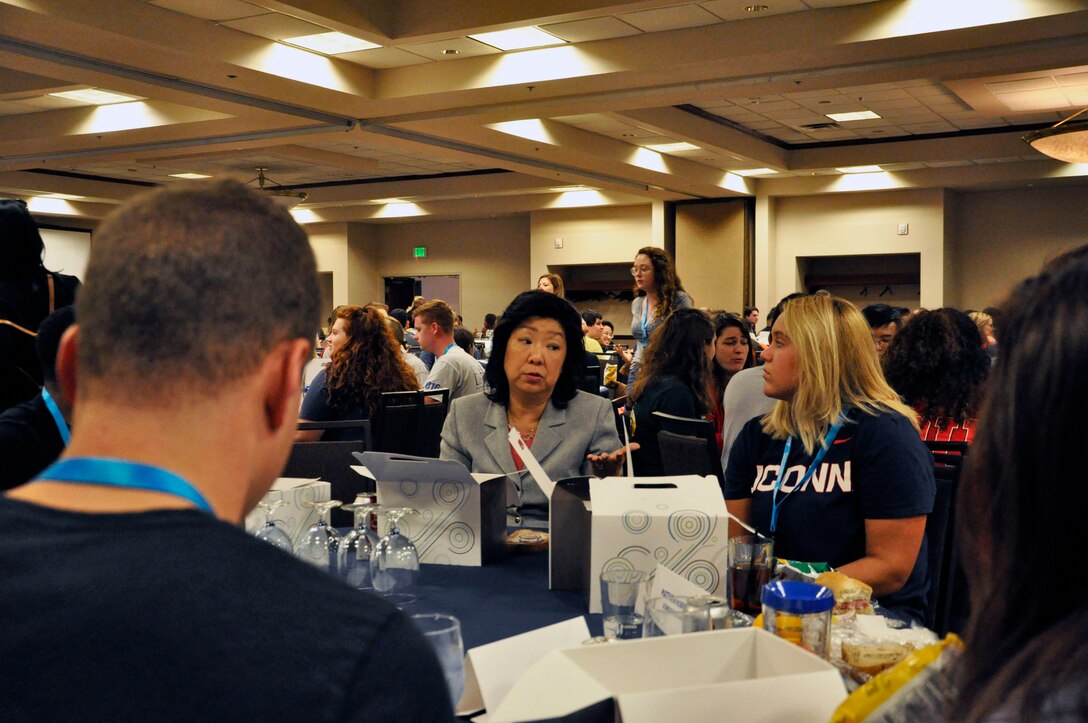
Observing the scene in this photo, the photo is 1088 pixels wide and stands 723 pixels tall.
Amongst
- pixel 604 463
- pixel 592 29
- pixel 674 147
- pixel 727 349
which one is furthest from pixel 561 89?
pixel 604 463

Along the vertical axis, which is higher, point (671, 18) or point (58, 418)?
point (671, 18)

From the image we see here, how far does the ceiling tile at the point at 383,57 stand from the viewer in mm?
8664

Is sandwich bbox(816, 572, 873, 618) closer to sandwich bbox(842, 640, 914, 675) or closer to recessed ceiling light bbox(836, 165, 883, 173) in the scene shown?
sandwich bbox(842, 640, 914, 675)

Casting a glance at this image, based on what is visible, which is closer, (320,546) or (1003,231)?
(320,546)

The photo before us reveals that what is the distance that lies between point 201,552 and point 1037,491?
2.19 feet

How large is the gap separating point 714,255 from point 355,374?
12.3 m

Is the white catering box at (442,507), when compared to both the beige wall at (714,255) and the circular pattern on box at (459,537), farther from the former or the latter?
the beige wall at (714,255)

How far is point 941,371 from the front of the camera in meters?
3.74

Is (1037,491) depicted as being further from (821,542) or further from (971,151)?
(971,151)

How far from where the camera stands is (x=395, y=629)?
81cm

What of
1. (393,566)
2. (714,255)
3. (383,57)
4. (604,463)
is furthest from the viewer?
(714,255)

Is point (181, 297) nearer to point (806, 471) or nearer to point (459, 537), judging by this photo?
point (459, 537)

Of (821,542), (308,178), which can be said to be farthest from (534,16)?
(308,178)

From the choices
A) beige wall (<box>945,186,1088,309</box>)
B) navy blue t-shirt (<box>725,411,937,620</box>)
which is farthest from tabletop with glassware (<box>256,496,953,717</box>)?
beige wall (<box>945,186,1088,309</box>)
